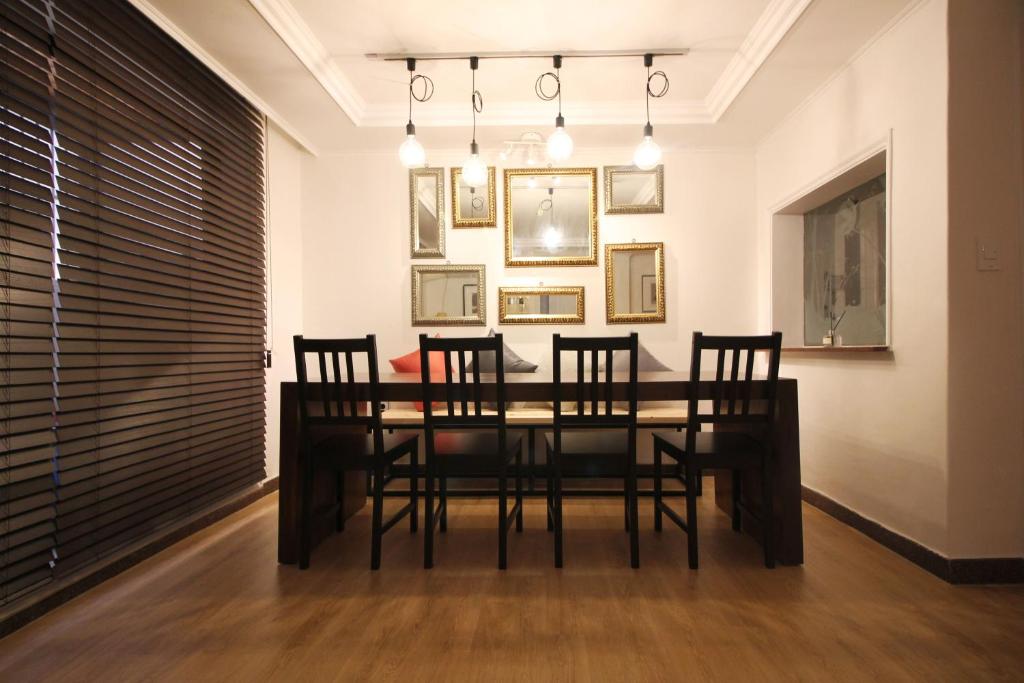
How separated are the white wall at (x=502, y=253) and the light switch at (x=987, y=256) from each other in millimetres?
2002

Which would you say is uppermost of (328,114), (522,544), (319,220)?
(328,114)

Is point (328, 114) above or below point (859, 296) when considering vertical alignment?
above

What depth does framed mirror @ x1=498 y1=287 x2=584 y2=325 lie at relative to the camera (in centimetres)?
402

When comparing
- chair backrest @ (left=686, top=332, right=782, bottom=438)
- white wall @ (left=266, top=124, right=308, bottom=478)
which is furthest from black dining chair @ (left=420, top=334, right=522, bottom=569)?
white wall @ (left=266, top=124, right=308, bottom=478)

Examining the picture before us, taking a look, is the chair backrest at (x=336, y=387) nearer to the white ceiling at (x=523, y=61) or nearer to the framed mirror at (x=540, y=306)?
the white ceiling at (x=523, y=61)

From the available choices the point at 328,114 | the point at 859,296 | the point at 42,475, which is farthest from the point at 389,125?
the point at 859,296

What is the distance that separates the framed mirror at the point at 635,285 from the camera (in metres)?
4.00

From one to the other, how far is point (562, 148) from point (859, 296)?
215 cm

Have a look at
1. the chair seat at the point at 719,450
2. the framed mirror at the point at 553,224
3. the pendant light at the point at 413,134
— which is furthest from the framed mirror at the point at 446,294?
the chair seat at the point at 719,450

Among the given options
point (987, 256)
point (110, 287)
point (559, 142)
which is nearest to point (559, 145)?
point (559, 142)

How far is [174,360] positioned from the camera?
8.20ft

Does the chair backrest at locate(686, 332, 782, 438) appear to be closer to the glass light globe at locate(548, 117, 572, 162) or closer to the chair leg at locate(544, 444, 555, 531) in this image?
the chair leg at locate(544, 444, 555, 531)

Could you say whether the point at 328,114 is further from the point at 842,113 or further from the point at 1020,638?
the point at 1020,638

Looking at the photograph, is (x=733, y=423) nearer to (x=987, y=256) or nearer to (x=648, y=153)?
(x=987, y=256)
